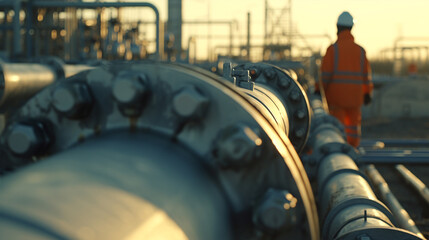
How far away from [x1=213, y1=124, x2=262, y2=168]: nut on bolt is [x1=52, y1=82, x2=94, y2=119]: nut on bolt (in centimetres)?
24

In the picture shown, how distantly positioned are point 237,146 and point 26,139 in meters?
0.37

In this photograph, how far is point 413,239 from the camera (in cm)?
154

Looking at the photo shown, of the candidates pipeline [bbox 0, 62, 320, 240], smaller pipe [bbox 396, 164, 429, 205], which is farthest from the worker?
pipeline [bbox 0, 62, 320, 240]

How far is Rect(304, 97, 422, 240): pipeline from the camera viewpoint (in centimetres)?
161

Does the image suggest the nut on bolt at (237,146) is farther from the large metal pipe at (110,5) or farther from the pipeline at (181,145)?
the large metal pipe at (110,5)

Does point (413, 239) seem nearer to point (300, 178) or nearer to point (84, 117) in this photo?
point (300, 178)

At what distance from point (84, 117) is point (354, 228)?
926mm

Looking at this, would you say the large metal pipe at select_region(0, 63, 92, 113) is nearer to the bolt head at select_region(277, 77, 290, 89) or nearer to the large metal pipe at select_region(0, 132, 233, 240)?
the bolt head at select_region(277, 77, 290, 89)

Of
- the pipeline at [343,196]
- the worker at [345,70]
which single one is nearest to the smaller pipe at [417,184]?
the worker at [345,70]

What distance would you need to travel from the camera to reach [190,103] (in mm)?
1036

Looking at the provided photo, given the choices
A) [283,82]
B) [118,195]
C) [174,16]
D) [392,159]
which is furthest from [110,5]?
[174,16]

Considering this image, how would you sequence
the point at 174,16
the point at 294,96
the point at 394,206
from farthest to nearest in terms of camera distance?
the point at 174,16
the point at 394,206
the point at 294,96

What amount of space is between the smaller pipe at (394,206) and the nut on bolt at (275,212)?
2.38 m

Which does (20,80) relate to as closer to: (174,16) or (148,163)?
(148,163)
